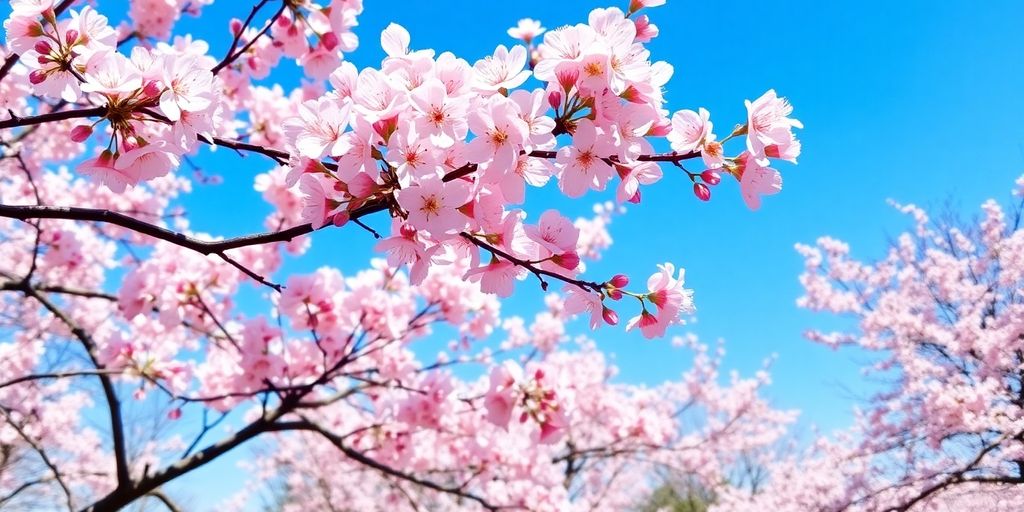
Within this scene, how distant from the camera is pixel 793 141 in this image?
4.32 ft

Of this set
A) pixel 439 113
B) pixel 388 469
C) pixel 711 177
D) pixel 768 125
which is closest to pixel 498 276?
pixel 439 113

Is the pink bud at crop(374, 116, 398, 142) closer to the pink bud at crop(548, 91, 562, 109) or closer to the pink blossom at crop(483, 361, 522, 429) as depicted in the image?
the pink bud at crop(548, 91, 562, 109)

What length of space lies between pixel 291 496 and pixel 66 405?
11179 millimetres

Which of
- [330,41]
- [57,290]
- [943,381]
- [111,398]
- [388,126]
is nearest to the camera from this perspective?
[388,126]

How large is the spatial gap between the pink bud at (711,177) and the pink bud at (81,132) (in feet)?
4.91

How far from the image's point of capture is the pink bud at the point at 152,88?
125 cm

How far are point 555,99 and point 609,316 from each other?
55 cm

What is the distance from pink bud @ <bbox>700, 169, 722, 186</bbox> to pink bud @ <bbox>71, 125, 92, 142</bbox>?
1496 millimetres

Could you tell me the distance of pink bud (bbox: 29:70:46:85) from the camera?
52.6 inches

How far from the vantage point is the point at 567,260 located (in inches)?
54.2

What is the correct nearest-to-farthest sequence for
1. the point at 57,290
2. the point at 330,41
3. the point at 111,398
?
the point at 330,41 → the point at 111,398 → the point at 57,290

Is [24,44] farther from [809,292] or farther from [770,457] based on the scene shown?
[770,457]

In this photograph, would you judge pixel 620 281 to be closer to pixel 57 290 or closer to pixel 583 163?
pixel 583 163

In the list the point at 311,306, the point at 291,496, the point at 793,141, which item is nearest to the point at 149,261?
the point at 311,306
